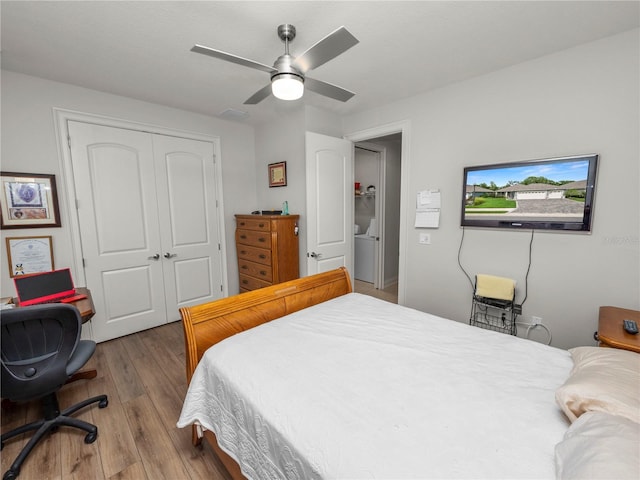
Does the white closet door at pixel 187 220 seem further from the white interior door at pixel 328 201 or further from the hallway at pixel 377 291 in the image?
the hallway at pixel 377 291

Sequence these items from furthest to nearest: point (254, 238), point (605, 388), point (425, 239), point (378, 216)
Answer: point (378, 216) → point (254, 238) → point (425, 239) → point (605, 388)

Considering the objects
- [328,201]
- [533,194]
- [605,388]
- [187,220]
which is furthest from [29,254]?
[533,194]

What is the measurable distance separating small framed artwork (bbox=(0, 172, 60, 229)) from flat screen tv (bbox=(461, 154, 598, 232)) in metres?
3.68

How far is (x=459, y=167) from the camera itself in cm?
249

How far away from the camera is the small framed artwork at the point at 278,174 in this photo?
131 inches

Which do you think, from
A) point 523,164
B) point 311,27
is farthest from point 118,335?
point 523,164

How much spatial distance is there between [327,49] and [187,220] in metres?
2.56

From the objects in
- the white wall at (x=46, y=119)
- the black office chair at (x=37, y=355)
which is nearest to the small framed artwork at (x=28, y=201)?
the white wall at (x=46, y=119)

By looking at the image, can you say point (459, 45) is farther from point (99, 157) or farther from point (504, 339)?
point (99, 157)

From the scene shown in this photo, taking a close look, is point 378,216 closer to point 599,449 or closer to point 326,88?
point 326,88

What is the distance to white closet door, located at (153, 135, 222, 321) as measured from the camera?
3.07m

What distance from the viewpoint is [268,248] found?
3010mm

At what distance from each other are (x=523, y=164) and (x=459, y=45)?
1.01m

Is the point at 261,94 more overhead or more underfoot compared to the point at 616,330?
more overhead
